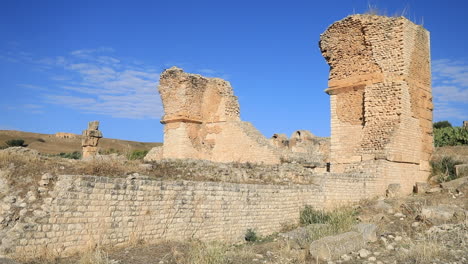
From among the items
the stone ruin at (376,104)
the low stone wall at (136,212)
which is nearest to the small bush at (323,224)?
the low stone wall at (136,212)

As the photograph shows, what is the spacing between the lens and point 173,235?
7195 mm

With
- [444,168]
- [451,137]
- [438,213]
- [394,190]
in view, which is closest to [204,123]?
[394,190]

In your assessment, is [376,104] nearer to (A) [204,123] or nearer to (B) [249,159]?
(B) [249,159]

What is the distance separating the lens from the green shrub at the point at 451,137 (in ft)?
75.8

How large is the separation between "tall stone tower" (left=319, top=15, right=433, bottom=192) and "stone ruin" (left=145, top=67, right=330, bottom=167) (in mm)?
3502

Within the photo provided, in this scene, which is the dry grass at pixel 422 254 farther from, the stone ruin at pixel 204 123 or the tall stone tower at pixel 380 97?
the stone ruin at pixel 204 123

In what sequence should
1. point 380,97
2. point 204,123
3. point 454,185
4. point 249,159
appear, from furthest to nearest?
point 204,123 < point 249,159 < point 380,97 < point 454,185

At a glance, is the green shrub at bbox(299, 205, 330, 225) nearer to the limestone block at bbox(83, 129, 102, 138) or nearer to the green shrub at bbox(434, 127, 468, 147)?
the limestone block at bbox(83, 129, 102, 138)

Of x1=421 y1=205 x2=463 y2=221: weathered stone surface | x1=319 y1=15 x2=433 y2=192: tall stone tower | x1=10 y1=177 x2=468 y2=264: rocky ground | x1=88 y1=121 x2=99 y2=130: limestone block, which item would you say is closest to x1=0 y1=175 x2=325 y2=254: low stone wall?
x1=10 y1=177 x2=468 y2=264: rocky ground

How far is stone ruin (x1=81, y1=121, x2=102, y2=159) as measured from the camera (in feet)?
44.2

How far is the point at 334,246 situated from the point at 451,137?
2128 centimetres

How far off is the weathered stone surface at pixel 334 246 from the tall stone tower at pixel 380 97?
20.6ft

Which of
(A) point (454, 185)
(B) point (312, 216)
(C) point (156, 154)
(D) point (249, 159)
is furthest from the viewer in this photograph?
(C) point (156, 154)

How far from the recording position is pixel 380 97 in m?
13.0
